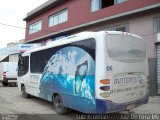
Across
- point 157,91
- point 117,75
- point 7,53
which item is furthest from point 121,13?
point 7,53

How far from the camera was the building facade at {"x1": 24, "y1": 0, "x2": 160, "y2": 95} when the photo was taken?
45.5 ft

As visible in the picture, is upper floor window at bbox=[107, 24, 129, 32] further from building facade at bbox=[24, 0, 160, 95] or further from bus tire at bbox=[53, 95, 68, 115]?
bus tire at bbox=[53, 95, 68, 115]

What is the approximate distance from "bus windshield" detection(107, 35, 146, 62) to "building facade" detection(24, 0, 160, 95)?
6.16 m

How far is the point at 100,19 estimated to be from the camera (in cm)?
1753

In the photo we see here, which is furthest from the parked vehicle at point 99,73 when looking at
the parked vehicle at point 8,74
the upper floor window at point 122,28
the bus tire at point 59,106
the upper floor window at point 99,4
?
the parked vehicle at point 8,74

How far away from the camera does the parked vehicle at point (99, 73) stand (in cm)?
676

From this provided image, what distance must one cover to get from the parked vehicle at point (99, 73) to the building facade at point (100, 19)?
6.12 metres

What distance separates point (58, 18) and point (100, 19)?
7630mm

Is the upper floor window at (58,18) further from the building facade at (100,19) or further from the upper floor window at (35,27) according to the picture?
the upper floor window at (35,27)

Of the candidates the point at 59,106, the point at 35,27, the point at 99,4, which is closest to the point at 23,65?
the point at 59,106

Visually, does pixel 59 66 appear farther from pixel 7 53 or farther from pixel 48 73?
pixel 7 53

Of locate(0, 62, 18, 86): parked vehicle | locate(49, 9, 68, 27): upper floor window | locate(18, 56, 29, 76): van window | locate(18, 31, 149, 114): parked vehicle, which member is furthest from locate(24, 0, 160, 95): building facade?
locate(18, 56, 29, 76): van window

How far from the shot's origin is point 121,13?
623 inches

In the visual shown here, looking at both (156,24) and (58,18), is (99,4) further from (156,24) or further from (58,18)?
(58,18)
